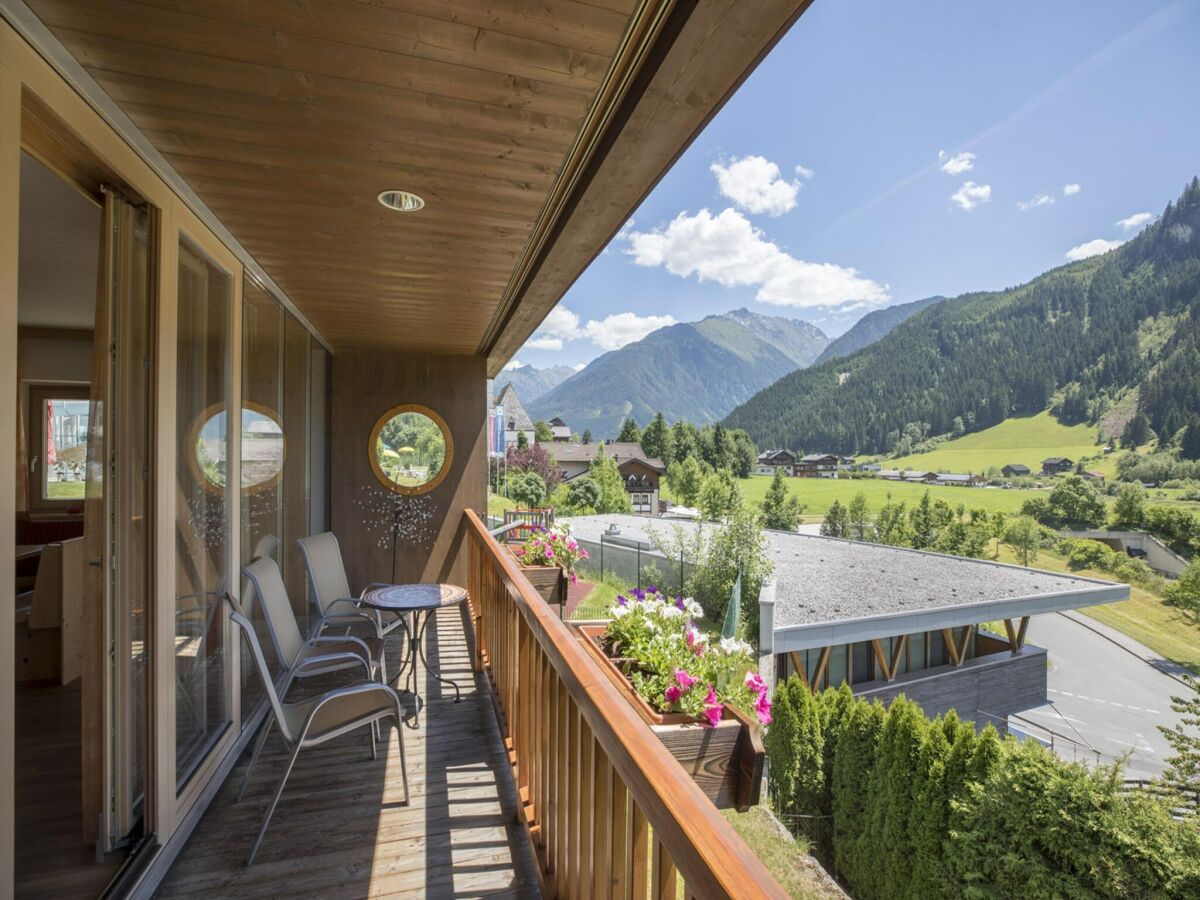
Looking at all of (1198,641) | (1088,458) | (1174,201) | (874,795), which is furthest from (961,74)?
(874,795)

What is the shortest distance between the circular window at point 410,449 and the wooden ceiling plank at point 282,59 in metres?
4.33

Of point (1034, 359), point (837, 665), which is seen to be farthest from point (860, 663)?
point (1034, 359)

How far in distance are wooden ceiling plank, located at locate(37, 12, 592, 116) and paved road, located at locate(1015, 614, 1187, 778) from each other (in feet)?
76.9

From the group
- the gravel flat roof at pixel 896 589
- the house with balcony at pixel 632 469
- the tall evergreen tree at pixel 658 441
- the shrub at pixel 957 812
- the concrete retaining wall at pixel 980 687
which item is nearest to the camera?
the shrub at pixel 957 812

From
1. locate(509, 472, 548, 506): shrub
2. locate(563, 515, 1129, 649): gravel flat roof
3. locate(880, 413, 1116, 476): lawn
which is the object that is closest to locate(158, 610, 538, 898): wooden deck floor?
locate(563, 515, 1129, 649): gravel flat roof

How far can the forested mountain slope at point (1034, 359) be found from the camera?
29.5 m

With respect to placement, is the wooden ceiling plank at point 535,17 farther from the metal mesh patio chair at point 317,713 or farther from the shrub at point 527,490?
the shrub at point 527,490

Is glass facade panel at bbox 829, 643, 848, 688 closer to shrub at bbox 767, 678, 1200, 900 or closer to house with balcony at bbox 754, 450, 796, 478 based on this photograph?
shrub at bbox 767, 678, 1200, 900

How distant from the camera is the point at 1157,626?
2119 cm

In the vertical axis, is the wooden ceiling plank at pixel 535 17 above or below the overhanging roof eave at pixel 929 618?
above

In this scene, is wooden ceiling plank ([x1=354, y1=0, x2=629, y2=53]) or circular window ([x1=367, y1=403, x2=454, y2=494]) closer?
wooden ceiling plank ([x1=354, y1=0, x2=629, y2=53])

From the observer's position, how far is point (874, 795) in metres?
8.99

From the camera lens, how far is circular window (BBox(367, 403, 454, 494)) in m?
5.70

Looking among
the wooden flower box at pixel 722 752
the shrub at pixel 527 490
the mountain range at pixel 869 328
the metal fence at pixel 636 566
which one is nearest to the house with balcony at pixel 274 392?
the wooden flower box at pixel 722 752
